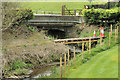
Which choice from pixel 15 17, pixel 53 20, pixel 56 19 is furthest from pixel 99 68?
pixel 56 19

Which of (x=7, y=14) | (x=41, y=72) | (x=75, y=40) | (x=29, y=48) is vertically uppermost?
(x=7, y=14)

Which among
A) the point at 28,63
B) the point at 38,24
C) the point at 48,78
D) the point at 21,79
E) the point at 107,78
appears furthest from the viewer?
the point at 38,24

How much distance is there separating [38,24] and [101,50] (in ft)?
35.1

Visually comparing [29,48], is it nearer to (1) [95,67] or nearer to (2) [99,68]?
(1) [95,67]

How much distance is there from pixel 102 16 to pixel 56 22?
4685mm

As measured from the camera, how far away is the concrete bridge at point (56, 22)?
27.5 metres

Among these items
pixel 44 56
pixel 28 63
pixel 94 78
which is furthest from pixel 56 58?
pixel 94 78

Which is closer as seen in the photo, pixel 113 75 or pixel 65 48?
pixel 113 75

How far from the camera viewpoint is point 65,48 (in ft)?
74.3

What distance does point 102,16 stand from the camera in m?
26.0

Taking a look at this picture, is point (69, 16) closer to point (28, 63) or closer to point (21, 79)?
point (28, 63)

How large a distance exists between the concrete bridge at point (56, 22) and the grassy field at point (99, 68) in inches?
497

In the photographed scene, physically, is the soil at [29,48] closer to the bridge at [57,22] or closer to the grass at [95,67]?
the bridge at [57,22]

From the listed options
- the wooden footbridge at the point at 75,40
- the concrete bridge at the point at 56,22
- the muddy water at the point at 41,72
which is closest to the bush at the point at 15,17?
the concrete bridge at the point at 56,22
